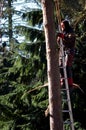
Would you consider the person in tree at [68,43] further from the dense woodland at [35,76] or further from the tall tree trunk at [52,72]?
the dense woodland at [35,76]

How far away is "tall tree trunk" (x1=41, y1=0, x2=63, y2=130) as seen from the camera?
236 inches

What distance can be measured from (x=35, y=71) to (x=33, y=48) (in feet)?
Answer: 2.54

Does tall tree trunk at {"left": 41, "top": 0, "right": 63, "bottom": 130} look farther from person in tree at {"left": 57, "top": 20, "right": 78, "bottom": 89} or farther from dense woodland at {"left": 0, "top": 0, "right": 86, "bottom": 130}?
dense woodland at {"left": 0, "top": 0, "right": 86, "bottom": 130}

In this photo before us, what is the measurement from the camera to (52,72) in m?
6.15

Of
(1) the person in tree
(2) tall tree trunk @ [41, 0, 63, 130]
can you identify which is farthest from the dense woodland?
(2) tall tree trunk @ [41, 0, 63, 130]

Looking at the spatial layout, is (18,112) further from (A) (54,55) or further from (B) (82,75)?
(A) (54,55)

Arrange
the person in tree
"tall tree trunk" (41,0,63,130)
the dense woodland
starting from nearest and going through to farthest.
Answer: "tall tree trunk" (41,0,63,130), the person in tree, the dense woodland

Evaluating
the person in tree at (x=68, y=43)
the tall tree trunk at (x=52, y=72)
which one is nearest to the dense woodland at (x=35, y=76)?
the person in tree at (x=68, y=43)

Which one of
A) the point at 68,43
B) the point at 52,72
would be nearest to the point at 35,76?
the point at 68,43

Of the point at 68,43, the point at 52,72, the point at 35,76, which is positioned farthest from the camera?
the point at 35,76

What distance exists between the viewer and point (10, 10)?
14398 millimetres

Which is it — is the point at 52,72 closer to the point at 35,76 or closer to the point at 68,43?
the point at 68,43

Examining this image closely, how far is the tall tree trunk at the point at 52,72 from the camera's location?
6.00m

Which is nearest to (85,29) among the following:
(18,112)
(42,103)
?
(42,103)
